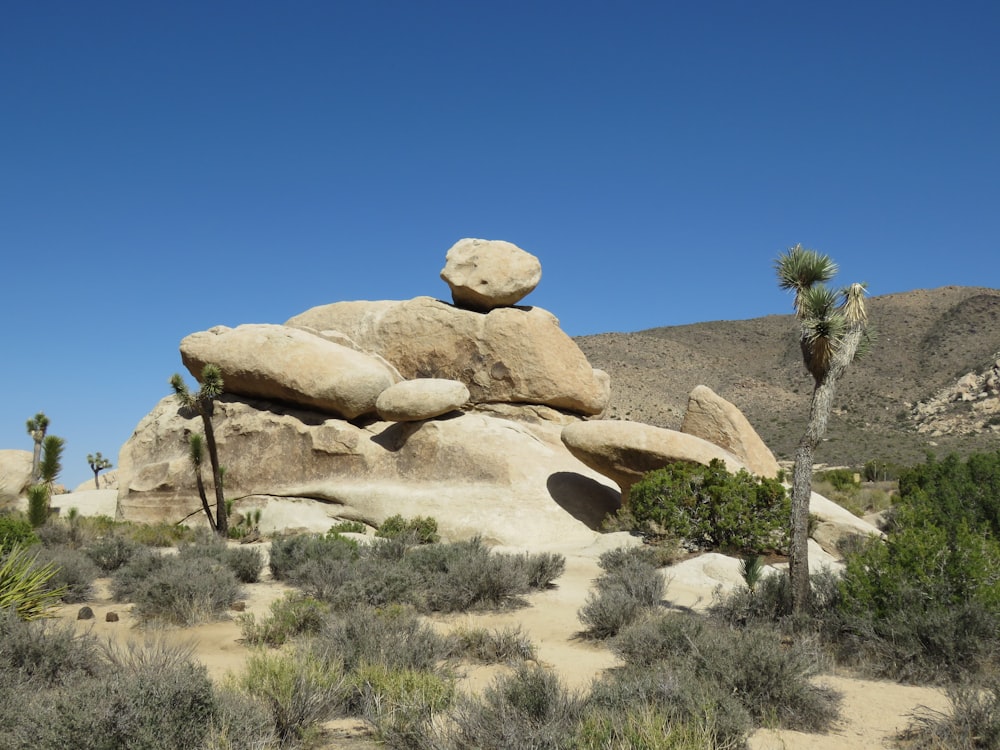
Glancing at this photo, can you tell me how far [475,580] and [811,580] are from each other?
4.48 metres

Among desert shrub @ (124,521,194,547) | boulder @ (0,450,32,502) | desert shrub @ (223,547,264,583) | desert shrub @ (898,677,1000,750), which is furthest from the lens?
boulder @ (0,450,32,502)

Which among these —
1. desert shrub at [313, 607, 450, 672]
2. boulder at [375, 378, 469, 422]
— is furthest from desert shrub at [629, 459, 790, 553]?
desert shrub at [313, 607, 450, 672]

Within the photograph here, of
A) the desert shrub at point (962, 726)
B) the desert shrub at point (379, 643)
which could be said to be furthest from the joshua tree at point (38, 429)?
the desert shrub at point (962, 726)

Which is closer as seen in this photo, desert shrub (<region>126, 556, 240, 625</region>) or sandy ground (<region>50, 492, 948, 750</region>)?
sandy ground (<region>50, 492, 948, 750</region>)

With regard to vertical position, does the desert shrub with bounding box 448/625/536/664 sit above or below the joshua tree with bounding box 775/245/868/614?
below

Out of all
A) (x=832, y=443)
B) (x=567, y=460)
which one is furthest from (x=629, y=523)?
(x=832, y=443)

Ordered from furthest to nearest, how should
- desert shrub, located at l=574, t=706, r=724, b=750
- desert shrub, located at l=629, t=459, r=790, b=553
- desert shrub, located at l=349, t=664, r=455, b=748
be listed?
desert shrub, located at l=629, t=459, r=790, b=553, desert shrub, located at l=349, t=664, r=455, b=748, desert shrub, located at l=574, t=706, r=724, b=750

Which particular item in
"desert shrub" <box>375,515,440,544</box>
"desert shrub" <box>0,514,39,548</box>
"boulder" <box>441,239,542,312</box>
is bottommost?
"desert shrub" <box>375,515,440,544</box>

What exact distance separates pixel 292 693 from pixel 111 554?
360 inches

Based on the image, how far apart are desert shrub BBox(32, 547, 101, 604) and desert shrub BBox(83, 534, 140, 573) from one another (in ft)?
4.49

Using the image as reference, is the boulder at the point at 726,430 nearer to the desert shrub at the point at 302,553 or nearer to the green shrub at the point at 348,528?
the green shrub at the point at 348,528

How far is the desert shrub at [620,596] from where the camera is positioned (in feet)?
29.2

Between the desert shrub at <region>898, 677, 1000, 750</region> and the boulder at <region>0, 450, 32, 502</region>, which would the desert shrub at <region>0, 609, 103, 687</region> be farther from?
the boulder at <region>0, 450, 32, 502</region>

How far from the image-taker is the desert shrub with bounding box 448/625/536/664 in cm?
773
